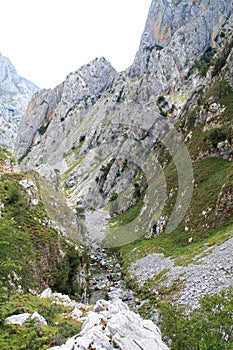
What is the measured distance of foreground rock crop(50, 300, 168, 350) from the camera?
12867 mm

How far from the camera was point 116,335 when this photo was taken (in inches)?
532

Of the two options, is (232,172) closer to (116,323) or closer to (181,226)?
(181,226)

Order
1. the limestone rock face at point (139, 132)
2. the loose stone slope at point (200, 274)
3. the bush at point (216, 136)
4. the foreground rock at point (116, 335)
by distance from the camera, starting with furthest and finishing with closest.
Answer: the limestone rock face at point (139, 132), the bush at point (216, 136), the loose stone slope at point (200, 274), the foreground rock at point (116, 335)

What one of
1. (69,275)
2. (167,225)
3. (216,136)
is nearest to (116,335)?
(69,275)

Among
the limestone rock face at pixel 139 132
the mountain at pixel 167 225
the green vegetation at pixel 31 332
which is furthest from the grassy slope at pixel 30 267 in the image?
the limestone rock face at pixel 139 132

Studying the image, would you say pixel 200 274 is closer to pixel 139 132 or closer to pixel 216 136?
pixel 216 136

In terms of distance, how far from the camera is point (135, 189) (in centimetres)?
10044

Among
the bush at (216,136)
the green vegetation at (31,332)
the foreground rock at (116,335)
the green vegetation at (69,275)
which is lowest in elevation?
the green vegetation at (69,275)

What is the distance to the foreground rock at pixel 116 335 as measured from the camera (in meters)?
12.9

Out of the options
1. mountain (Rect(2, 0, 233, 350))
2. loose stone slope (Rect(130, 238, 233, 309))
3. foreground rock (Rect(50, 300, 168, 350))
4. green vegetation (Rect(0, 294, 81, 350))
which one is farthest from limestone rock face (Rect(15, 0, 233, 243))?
foreground rock (Rect(50, 300, 168, 350))

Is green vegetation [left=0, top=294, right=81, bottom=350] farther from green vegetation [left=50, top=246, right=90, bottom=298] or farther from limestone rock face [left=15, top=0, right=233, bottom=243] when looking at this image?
limestone rock face [left=15, top=0, right=233, bottom=243]

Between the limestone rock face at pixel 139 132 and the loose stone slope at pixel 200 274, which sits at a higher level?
the limestone rock face at pixel 139 132

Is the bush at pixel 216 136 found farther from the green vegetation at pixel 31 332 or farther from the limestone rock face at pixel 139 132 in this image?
the green vegetation at pixel 31 332

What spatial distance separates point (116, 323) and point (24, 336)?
470 cm
